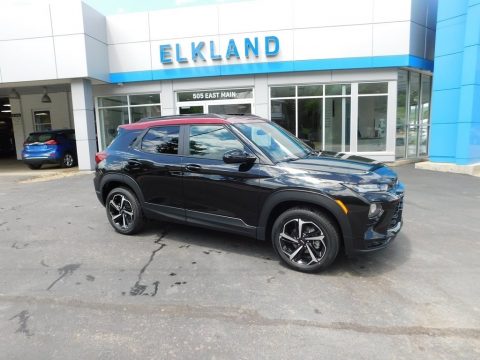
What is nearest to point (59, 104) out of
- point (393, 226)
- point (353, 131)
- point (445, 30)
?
point (353, 131)

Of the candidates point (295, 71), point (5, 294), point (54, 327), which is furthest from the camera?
point (295, 71)

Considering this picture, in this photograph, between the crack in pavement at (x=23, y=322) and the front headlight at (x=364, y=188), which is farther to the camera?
the front headlight at (x=364, y=188)

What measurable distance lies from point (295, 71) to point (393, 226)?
10.1 m

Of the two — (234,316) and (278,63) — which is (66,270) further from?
(278,63)

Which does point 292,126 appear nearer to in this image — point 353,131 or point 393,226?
point 353,131

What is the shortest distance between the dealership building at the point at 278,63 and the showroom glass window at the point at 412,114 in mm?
68

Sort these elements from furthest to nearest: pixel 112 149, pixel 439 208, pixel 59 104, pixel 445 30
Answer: pixel 59 104 → pixel 445 30 → pixel 439 208 → pixel 112 149

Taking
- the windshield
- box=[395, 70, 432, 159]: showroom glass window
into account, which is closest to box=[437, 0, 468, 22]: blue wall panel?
box=[395, 70, 432, 159]: showroom glass window

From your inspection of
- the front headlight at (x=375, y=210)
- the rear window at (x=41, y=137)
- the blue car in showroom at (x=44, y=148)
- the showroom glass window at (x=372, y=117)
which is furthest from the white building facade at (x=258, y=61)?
the front headlight at (x=375, y=210)

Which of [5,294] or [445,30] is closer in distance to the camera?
[5,294]

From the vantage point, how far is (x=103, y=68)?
1414 centimetres

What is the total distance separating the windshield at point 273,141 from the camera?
4492 mm

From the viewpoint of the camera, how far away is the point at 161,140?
206 inches

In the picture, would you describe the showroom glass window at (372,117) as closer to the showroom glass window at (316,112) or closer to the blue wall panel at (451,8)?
the showroom glass window at (316,112)
